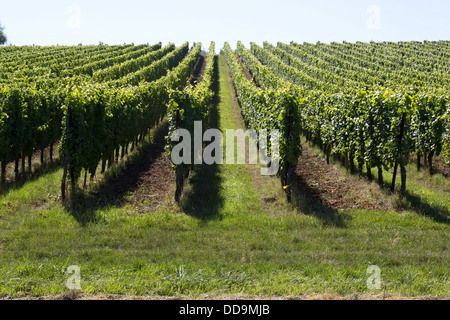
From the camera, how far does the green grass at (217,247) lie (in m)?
7.87

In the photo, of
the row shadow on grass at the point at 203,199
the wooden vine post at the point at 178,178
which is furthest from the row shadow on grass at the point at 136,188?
the wooden vine post at the point at 178,178

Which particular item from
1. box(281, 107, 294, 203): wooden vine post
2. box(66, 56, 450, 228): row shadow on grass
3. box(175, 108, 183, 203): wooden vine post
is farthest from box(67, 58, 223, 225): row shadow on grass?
box(281, 107, 294, 203): wooden vine post

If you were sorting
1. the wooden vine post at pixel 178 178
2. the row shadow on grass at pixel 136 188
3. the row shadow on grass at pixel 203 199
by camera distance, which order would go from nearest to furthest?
1. the row shadow on grass at pixel 203 199
2. the row shadow on grass at pixel 136 188
3. the wooden vine post at pixel 178 178

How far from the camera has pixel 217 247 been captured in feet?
32.4

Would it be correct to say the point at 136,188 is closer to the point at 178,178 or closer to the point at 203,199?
the point at 178,178

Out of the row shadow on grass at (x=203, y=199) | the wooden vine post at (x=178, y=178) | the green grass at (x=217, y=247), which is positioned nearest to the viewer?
the green grass at (x=217, y=247)

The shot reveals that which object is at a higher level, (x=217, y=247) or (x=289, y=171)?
(x=289, y=171)

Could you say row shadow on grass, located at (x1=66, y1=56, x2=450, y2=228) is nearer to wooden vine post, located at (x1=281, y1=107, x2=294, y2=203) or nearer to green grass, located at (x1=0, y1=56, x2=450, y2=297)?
green grass, located at (x1=0, y1=56, x2=450, y2=297)

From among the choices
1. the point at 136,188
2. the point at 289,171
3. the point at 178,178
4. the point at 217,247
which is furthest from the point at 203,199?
the point at 217,247

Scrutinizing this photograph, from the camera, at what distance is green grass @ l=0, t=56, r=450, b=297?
25.8 ft

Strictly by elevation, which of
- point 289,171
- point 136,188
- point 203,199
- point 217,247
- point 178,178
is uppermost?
point 289,171

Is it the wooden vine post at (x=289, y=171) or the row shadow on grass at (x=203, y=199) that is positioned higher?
the wooden vine post at (x=289, y=171)

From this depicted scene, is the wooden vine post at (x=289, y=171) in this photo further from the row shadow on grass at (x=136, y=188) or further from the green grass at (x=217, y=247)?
the row shadow on grass at (x=136, y=188)

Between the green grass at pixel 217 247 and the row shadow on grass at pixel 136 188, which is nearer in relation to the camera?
the green grass at pixel 217 247
